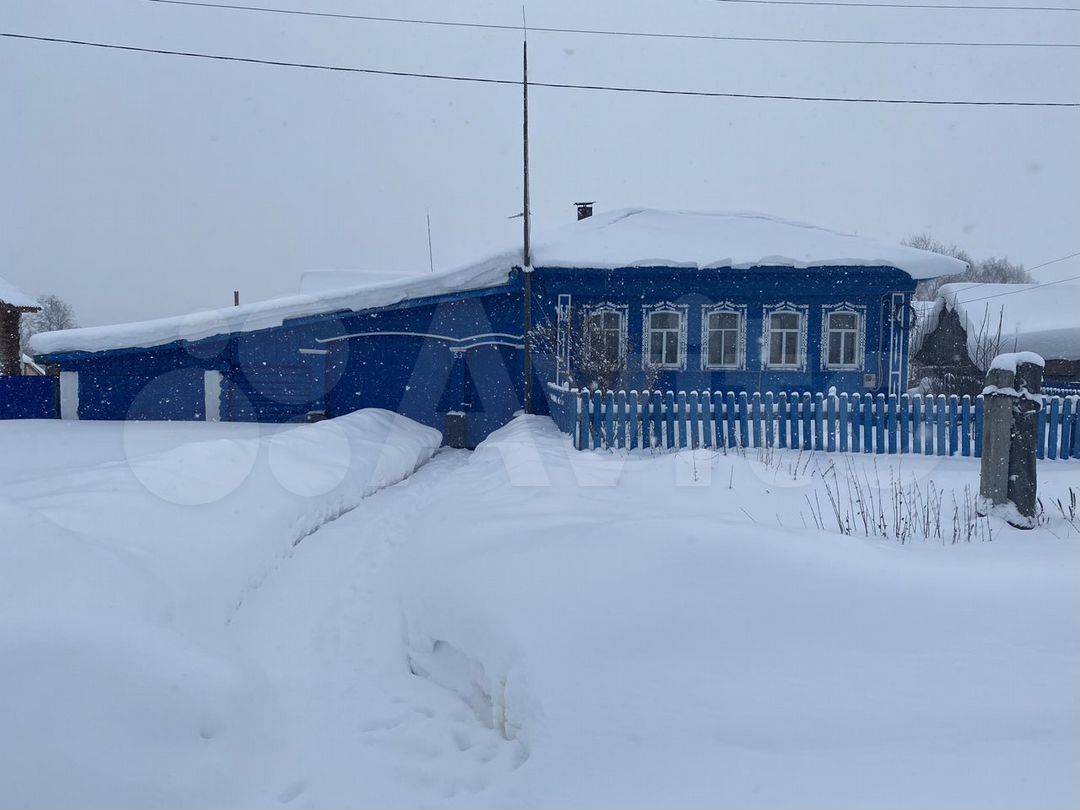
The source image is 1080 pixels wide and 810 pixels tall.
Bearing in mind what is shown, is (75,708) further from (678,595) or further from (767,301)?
(767,301)

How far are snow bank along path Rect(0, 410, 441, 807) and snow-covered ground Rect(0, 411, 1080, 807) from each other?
0.01 meters

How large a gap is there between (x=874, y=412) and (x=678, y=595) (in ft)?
31.6

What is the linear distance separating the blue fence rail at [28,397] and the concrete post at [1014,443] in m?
19.8

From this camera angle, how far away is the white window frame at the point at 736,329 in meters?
16.8

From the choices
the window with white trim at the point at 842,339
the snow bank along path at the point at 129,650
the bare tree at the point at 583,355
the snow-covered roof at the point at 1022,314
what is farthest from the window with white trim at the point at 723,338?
the snow-covered roof at the point at 1022,314

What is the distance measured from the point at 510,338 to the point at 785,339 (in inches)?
251

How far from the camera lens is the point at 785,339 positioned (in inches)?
663

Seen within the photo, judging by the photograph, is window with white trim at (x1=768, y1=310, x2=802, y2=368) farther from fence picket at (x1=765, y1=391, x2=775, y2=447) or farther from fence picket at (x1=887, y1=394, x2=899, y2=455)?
fence picket at (x1=765, y1=391, x2=775, y2=447)

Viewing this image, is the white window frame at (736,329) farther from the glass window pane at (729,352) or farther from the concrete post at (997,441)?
the concrete post at (997,441)

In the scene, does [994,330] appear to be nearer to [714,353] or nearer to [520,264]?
[714,353]

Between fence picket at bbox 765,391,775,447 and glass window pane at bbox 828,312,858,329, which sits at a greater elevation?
glass window pane at bbox 828,312,858,329

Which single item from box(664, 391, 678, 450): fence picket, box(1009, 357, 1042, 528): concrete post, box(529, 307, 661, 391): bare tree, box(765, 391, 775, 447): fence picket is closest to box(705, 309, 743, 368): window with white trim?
box(529, 307, 661, 391): bare tree

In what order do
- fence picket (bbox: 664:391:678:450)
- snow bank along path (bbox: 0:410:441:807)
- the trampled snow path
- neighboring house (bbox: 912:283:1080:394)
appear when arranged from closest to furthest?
snow bank along path (bbox: 0:410:441:807), the trampled snow path, fence picket (bbox: 664:391:678:450), neighboring house (bbox: 912:283:1080:394)

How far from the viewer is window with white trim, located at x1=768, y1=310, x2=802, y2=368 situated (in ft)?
55.0
